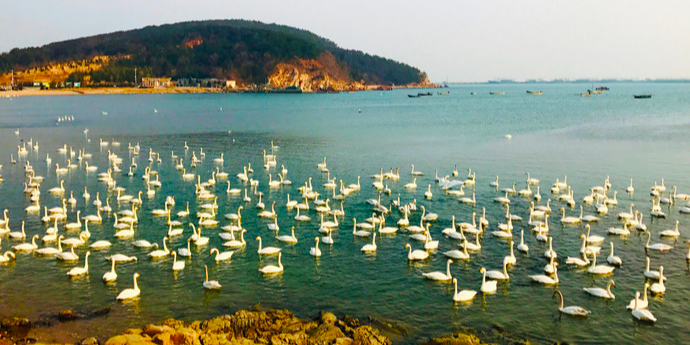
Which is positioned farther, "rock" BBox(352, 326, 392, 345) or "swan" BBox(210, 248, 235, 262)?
"swan" BBox(210, 248, 235, 262)

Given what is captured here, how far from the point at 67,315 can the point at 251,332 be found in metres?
6.80

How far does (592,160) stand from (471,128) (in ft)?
128

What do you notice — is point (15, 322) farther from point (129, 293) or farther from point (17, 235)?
point (17, 235)

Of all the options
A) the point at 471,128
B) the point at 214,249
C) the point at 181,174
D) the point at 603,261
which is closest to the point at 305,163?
the point at 181,174

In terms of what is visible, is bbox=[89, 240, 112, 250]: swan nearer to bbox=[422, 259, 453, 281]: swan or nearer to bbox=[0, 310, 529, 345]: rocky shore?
bbox=[0, 310, 529, 345]: rocky shore

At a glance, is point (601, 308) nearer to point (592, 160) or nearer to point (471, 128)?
point (592, 160)

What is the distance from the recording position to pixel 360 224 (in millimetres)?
31078

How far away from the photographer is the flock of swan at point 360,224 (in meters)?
24.4

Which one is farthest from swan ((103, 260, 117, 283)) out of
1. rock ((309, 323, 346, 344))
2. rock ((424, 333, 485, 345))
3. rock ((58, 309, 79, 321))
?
rock ((424, 333, 485, 345))

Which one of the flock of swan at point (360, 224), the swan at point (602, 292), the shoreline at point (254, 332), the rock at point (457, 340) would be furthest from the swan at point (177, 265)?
the swan at point (602, 292)

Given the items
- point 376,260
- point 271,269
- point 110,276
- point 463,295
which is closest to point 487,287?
point 463,295

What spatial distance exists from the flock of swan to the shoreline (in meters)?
3.09

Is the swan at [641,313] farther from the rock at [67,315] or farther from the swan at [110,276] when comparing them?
the swan at [110,276]

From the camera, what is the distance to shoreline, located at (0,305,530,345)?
1639cm
